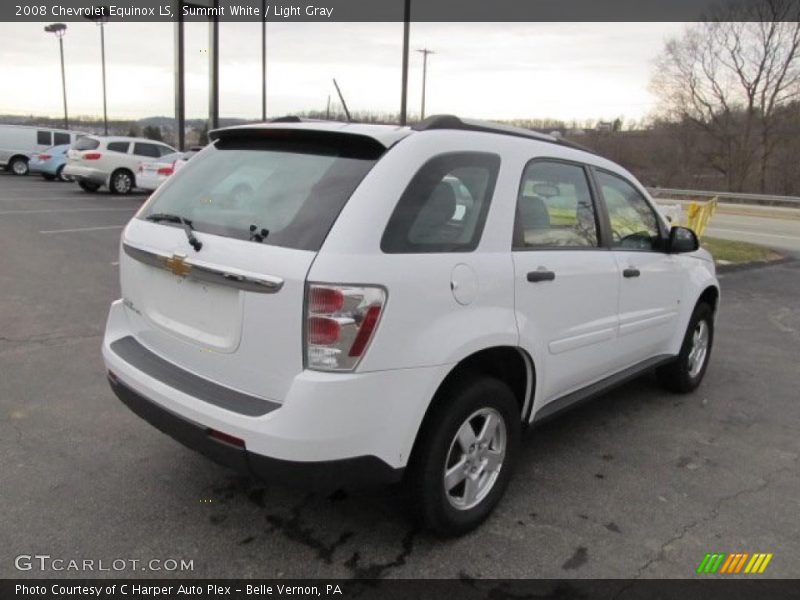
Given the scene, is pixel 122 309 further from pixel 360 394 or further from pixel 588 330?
pixel 588 330

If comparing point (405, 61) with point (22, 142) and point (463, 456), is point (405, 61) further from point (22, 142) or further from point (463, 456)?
point (22, 142)

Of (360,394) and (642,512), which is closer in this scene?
(360,394)

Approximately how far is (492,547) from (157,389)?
1.61m

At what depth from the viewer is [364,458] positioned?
248 cm

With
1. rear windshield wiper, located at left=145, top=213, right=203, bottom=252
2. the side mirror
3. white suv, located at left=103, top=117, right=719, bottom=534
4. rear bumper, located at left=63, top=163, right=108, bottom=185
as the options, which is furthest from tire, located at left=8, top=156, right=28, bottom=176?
the side mirror

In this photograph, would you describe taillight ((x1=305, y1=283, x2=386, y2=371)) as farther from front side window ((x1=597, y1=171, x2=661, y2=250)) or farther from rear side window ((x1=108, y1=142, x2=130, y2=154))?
rear side window ((x1=108, y1=142, x2=130, y2=154))

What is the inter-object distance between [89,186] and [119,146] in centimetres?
178

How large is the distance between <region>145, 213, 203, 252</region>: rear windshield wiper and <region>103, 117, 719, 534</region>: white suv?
0.6 inches

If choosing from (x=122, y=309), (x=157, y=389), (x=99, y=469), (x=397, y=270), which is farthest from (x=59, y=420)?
(x=397, y=270)

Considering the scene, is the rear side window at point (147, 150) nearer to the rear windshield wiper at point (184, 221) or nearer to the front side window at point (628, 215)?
the rear windshield wiper at point (184, 221)

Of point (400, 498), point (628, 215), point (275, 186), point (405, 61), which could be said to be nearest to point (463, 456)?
point (400, 498)

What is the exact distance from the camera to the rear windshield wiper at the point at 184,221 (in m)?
2.74

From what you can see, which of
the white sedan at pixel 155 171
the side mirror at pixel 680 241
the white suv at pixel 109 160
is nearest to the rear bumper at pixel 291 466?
the side mirror at pixel 680 241

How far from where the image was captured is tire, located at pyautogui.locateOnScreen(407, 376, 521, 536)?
272cm
